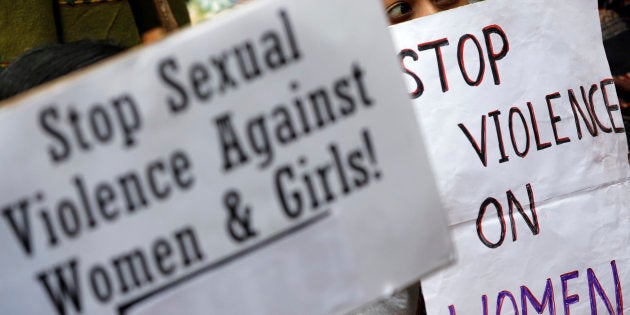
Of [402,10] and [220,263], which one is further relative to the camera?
[402,10]

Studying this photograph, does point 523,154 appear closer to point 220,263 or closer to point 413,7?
point 413,7

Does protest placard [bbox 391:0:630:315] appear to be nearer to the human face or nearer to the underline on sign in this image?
the human face

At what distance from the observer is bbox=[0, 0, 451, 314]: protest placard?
52 centimetres

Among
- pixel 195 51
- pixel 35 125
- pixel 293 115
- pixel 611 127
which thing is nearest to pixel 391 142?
pixel 293 115

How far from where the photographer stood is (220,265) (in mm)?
553

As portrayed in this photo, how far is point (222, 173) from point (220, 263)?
0.08m

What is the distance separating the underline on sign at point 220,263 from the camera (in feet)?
1.79

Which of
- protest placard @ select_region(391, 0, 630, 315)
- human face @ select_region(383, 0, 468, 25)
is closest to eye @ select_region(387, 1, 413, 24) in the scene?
human face @ select_region(383, 0, 468, 25)

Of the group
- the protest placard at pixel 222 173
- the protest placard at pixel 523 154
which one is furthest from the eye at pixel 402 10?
the protest placard at pixel 222 173

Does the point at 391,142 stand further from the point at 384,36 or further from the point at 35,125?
the point at 35,125

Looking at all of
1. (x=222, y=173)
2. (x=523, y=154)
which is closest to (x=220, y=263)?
(x=222, y=173)

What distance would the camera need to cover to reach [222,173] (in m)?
0.54

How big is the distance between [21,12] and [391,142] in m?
0.74

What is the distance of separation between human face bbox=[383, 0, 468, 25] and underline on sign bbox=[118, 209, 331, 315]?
1.77 feet
